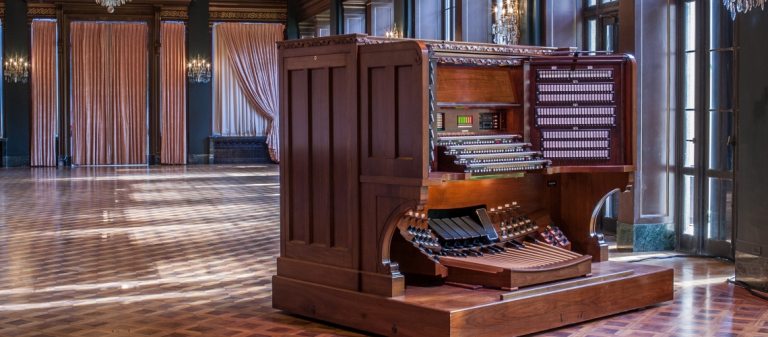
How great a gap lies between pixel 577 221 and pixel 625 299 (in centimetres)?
78

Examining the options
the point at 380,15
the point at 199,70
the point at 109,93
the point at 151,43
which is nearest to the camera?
the point at 380,15

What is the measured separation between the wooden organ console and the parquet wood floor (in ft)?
0.75

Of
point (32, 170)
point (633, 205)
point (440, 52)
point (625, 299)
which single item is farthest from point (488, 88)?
point (32, 170)

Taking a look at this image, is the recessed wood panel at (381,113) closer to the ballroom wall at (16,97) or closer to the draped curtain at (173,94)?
the draped curtain at (173,94)

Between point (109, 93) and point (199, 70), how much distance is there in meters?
2.15

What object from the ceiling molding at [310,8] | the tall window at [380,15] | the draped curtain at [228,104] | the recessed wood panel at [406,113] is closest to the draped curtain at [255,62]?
the draped curtain at [228,104]

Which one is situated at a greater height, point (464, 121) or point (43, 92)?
point (43, 92)

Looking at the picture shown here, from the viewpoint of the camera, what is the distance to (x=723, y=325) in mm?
5652

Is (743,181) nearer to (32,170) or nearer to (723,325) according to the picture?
(723,325)

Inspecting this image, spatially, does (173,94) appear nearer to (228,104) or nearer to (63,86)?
(228,104)

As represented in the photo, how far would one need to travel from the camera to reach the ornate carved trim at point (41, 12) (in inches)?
921

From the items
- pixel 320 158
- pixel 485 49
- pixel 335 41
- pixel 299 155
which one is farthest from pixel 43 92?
pixel 485 49

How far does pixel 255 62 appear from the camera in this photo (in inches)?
977

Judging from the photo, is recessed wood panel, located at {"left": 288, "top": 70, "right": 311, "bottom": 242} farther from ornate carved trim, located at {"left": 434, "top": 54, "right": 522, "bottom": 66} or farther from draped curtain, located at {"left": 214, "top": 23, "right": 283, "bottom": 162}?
draped curtain, located at {"left": 214, "top": 23, "right": 283, "bottom": 162}
